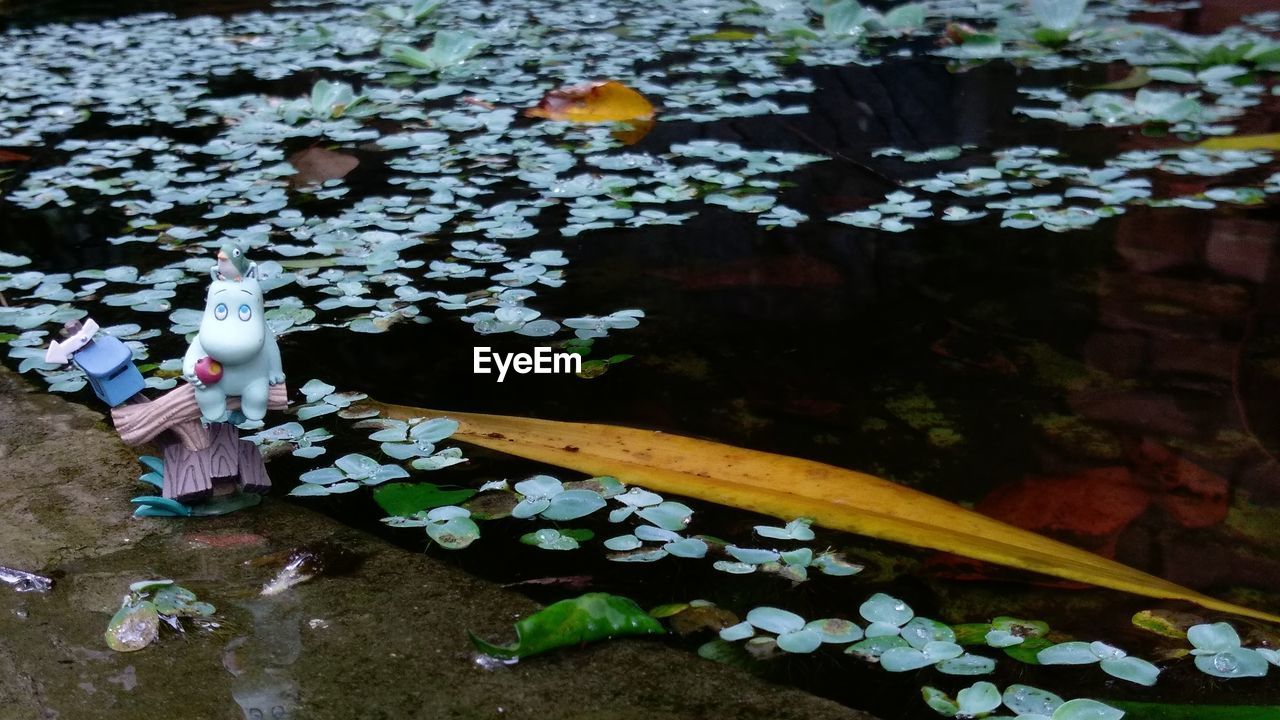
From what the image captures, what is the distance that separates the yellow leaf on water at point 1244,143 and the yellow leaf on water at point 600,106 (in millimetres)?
1552

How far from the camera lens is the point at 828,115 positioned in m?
3.40

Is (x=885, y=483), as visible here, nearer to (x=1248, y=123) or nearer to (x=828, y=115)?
(x=828, y=115)

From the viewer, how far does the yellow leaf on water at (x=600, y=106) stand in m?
3.38

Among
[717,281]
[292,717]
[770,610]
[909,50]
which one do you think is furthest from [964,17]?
[292,717]

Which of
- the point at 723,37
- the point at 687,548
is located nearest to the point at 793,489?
the point at 687,548

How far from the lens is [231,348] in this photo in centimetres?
122

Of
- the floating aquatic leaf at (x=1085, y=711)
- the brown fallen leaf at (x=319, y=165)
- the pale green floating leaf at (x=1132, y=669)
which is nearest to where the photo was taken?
the floating aquatic leaf at (x=1085, y=711)

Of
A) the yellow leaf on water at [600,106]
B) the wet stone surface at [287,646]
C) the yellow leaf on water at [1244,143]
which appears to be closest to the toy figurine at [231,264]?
the wet stone surface at [287,646]

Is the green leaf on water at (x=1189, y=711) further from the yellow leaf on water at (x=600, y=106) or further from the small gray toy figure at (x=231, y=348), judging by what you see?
the yellow leaf on water at (x=600, y=106)

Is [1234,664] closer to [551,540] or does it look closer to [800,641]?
[800,641]

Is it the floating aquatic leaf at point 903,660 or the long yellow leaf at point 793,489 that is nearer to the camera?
the floating aquatic leaf at point 903,660

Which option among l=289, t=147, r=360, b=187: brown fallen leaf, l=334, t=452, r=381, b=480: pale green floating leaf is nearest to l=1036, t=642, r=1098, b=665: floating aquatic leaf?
l=334, t=452, r=381, b=480: pale green floating leaf

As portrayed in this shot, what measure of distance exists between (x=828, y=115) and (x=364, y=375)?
2.03 m

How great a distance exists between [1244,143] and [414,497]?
2.55 m
